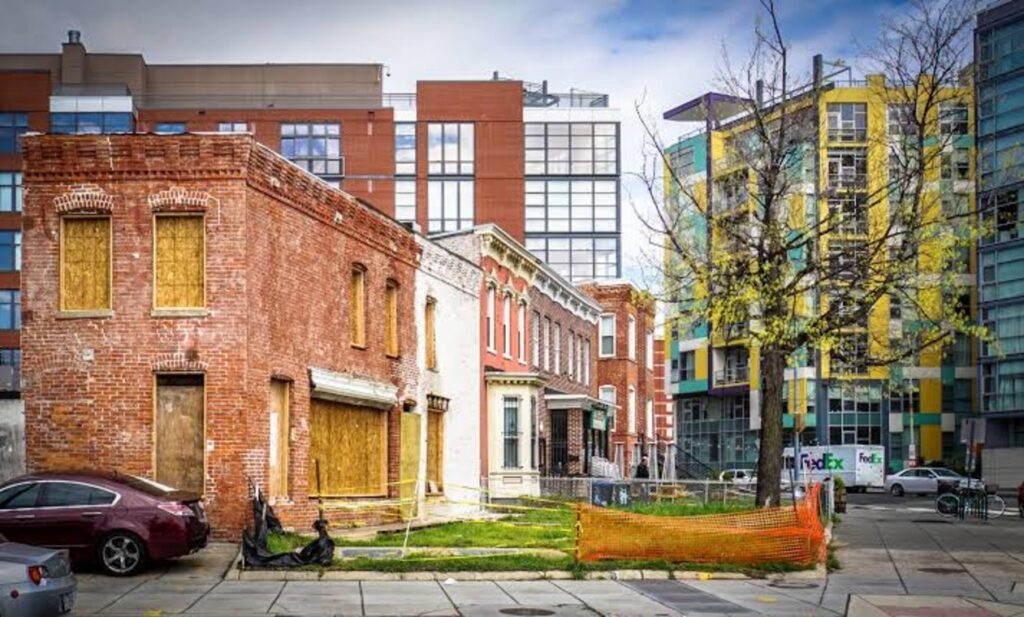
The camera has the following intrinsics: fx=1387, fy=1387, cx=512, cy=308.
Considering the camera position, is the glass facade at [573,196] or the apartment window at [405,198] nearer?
the apartment window at [405,198]

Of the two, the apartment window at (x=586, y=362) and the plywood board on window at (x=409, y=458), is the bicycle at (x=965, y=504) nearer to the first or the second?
the plywood board on window at (x=409, y=458)

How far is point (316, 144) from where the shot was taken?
8875 cm

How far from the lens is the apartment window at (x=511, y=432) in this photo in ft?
141

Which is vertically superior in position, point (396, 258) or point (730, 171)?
point (730, 171)

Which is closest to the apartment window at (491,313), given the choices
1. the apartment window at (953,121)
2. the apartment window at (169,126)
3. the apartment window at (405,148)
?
the apartment window at (953,121)

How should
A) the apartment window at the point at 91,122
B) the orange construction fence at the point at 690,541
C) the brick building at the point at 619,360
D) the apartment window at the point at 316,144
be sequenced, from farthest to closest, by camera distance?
the apartment window at the point at 316,144 < the apartment window at the point at 91,122 < the brick building at the point at 619,360 < the orange construction fence at the point at 690,541

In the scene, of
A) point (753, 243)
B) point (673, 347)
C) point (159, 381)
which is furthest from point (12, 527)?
point (673, 347)

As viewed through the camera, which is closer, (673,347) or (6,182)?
(6,182)

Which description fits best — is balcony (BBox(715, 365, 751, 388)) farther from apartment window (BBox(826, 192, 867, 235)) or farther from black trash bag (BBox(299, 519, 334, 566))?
black trash bag (BBox(299, 519, 334, 566))

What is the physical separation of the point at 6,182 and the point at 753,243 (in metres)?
58.3

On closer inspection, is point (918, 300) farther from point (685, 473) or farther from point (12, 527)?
point (685, 473)

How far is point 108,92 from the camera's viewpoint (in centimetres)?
8238

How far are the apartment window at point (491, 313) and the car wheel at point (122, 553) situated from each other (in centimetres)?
2252

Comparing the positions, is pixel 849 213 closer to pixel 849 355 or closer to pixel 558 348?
pixel 849 355
